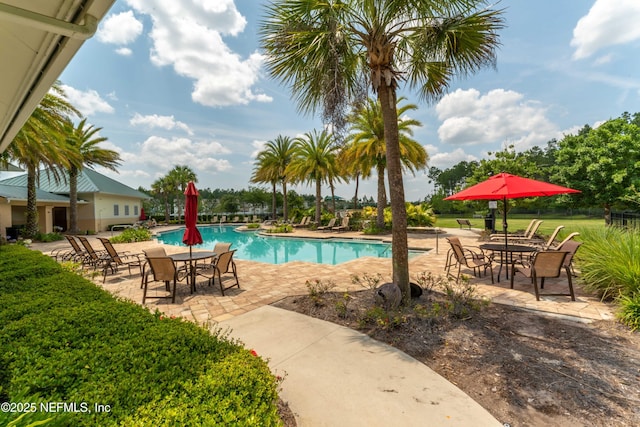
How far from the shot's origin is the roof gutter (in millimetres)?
1719

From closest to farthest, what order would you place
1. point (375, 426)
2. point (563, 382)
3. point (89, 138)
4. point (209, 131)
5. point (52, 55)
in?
point (375, 426) → point (52, 55) → point (563, 382) → point (209, 131) → point (89, 138)

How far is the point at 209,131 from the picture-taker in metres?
18.1

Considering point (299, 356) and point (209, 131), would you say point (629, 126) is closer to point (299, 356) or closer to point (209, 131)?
point (299, 356)

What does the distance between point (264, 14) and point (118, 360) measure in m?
5.26

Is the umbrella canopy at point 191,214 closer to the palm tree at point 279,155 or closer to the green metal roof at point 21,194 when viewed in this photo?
the green metal roof at point 21,194

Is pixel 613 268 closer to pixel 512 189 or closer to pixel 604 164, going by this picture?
pixel 512 189

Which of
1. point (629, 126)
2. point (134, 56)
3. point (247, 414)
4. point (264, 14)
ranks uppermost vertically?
point (134, 56)

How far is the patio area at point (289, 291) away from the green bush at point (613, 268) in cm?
29

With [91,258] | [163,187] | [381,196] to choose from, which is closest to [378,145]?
[381,196]

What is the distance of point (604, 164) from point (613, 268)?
42.1 ft

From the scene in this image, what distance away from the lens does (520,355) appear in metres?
3.37

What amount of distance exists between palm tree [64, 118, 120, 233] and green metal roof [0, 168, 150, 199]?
138 inches

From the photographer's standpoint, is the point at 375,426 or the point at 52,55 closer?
the point at 375,426

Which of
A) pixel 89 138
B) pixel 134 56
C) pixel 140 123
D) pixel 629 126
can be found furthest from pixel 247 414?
pixel 89 138
